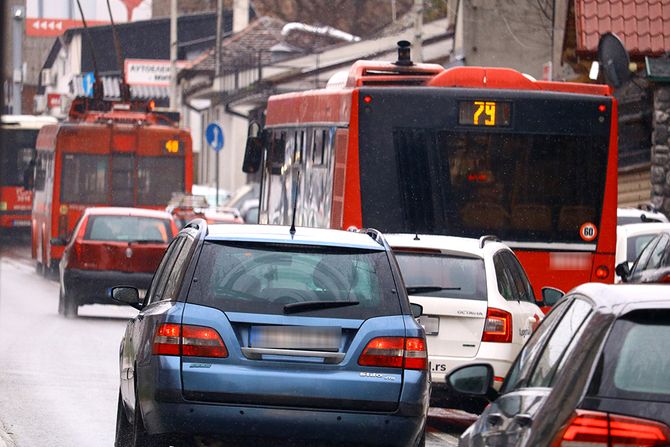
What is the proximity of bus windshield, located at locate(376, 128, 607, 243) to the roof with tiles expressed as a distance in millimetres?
9019

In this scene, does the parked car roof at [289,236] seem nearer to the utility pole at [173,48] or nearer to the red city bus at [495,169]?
the red city bus at [495,169]

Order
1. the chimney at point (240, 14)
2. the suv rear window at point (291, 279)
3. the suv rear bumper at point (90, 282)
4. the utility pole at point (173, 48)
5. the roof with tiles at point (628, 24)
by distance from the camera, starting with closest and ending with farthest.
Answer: the suv rear window at point (291, 279) < the suv rear bumper at point (90, 282) < the roof with tiles at point (628, 24) < the utility pole at point (173, 48) < the chimney at point (240, 14)

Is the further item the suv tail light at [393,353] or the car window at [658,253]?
the car window at [658,253]

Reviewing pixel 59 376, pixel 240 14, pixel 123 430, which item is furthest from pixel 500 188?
pixel 240 14

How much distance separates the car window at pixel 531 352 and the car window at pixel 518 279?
613 centimetres

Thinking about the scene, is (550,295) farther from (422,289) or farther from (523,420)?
(523,420)

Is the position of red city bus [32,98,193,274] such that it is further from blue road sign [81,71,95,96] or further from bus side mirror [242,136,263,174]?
blue road sign [81,71,95,96]

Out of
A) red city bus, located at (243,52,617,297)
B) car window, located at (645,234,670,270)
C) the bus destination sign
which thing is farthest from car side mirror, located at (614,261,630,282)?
the bus destination sign

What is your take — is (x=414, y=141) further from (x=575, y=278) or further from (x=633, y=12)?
(x=633, y=12)

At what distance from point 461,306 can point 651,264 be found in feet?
13.8

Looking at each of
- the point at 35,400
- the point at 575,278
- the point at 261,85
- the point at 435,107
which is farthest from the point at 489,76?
the point at 261,85

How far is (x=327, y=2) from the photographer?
2815 inches

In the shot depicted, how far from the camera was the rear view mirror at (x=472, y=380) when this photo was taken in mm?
6594

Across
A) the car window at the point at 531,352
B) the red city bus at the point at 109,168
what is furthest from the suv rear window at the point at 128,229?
the car window at the point at 531,352
